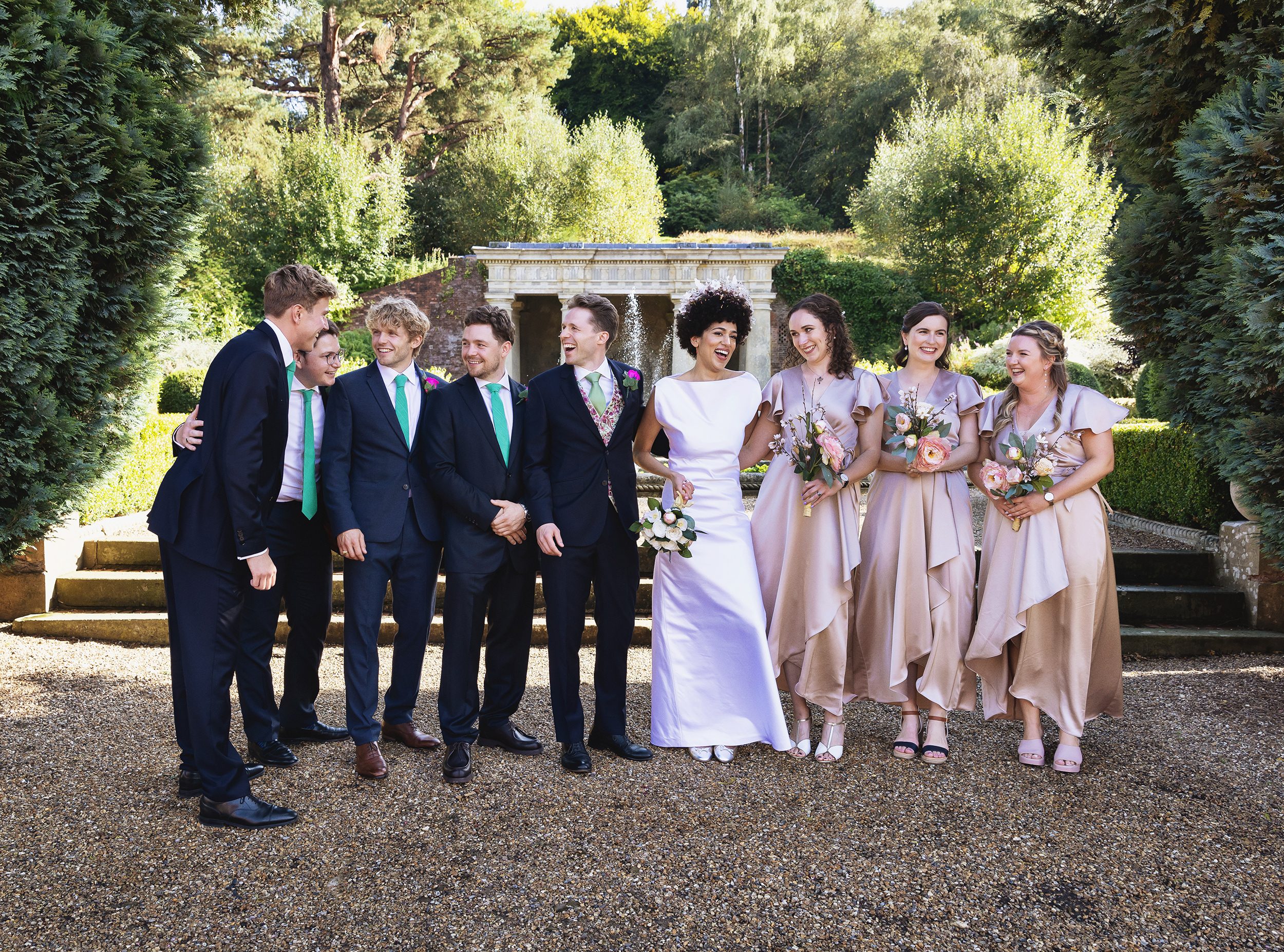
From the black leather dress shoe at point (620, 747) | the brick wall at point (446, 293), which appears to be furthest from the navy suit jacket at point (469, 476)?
the brick wall at point (446, 293)

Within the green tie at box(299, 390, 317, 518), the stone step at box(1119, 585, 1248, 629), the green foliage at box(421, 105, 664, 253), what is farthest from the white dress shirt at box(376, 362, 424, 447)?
the green foliage at box(421, 105, 664, 253)

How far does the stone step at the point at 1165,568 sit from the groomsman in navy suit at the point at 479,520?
4957mm

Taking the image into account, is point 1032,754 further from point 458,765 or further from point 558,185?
point 558,185

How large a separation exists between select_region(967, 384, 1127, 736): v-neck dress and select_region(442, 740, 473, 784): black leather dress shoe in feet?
8.17

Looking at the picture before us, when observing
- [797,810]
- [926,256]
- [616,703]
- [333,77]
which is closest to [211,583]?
[616,703]

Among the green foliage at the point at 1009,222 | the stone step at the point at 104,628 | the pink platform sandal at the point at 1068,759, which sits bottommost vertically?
the pink platform sandal at the point at 1068,759

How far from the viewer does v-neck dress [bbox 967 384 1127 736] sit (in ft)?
13.6

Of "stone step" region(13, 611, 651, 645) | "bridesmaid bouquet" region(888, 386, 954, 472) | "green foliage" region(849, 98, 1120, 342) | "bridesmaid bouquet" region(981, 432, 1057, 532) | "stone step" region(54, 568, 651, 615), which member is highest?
"green foliage" region(849, 98, 1120, 342)

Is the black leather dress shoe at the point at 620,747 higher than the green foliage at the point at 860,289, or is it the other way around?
the green foliage at the point at 860,289

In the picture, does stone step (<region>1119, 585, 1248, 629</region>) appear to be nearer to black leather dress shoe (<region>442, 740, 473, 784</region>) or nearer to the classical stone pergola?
black leather dress shoe (<region>442, 740, 473, 784</region>)

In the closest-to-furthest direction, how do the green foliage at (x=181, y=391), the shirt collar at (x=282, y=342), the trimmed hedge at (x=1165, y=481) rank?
1. the shirt collar at (x=282, y=342)
2. the trimmed hedge at (x=1165, y=481)
3. the green foliage at (x=181, y=391)

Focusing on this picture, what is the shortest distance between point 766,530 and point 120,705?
3.75m

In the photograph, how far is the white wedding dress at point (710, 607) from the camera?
4246 millimetres

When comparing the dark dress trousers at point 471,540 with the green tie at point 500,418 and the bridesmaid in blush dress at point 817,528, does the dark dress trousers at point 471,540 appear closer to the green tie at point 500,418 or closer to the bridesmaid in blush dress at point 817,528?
the green tie at point 500,418
